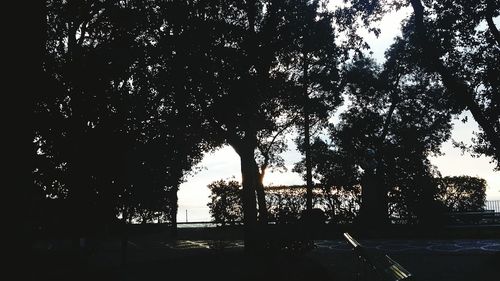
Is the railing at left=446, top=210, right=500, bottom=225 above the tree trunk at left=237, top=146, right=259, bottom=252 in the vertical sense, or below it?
below

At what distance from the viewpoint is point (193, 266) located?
12.4m

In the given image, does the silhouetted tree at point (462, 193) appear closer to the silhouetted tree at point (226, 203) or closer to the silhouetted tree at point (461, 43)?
the silhouetted tree at point (461, 43)

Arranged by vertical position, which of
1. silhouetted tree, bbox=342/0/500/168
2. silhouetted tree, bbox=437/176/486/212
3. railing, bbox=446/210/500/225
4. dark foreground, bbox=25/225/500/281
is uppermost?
silhouetted tree, bbox=342/0/500/168

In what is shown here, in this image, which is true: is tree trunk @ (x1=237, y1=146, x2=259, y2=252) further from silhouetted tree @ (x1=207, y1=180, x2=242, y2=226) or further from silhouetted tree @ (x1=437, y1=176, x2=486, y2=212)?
silhouetted tree @ (x1=437, y1=176, x2=486, y2=212)

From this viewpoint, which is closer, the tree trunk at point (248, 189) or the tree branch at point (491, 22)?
the tree branch at point (491, 22)

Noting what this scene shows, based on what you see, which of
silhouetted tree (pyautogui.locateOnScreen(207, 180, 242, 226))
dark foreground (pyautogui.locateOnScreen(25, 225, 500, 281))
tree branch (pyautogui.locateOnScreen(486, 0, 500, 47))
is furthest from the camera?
silhouetted tree (pyautogui.locateOnScreen(207, 180, 242, 226))

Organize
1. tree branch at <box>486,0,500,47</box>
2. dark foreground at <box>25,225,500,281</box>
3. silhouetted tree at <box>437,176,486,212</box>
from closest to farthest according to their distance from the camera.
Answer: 1. dark foreground at <box>25,225,500,281</box>
2. tree branch at <box>486,0,500,47</box>
3. silhouetted tree at <box>437,176,486,212</box>

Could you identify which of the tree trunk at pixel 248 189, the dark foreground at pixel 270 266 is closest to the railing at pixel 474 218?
the dark foreground at pixel 270 266

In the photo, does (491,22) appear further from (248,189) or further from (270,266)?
(270,266)

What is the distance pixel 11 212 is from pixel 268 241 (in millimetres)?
10168

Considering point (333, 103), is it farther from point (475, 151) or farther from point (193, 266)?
point (193, 266)

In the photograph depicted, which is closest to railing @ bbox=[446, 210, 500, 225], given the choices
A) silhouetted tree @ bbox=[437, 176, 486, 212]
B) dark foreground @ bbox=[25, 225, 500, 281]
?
silhouetted tree @ bbox=[437, 176, 486, 212]

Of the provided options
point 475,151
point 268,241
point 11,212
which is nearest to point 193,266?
point 268,241

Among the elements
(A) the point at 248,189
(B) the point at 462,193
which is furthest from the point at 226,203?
(B) the point at 462,193
